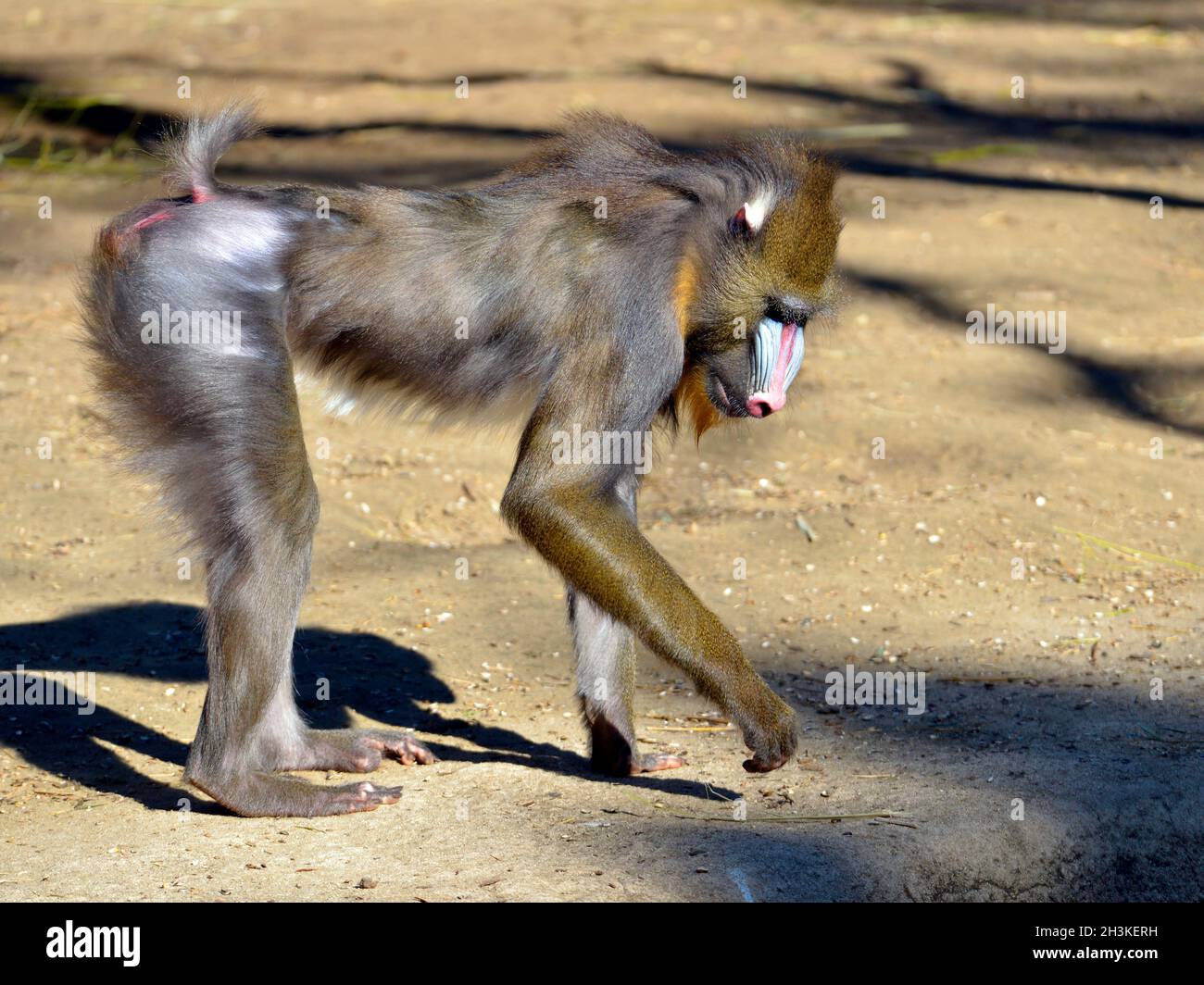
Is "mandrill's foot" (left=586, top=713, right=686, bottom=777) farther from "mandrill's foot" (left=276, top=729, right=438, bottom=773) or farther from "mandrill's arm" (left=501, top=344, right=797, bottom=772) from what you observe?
"mandrill's arm" (left=501, top=344, right=797, bottom=772)

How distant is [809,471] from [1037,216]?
3.86 m

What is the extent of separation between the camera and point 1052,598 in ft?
20.0

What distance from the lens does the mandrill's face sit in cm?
→ 450

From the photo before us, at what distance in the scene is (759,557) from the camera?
648 cm

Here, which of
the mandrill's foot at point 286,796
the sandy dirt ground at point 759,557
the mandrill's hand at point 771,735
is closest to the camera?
the mandrill's hand at point 771,735

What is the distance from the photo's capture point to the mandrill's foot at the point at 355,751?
16.0 ft

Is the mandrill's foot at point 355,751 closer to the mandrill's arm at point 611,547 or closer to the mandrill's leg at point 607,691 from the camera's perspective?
the mandrill's leg at point 607,691

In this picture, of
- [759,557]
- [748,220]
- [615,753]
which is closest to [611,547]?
[615,753]

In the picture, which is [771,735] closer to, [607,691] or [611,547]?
[611,547]

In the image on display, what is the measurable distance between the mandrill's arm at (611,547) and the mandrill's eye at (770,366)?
349 mm

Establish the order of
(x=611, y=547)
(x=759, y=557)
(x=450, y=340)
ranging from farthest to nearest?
(x=759, y=557)
(x=450, y=340)
(x=611, y=547)

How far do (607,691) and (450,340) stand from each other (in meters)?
1.22

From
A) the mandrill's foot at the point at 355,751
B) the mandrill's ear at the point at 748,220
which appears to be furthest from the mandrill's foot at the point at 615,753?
the mandrill's ear at the point at 748,220

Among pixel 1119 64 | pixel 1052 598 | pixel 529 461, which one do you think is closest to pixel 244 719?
pixel 529 461
